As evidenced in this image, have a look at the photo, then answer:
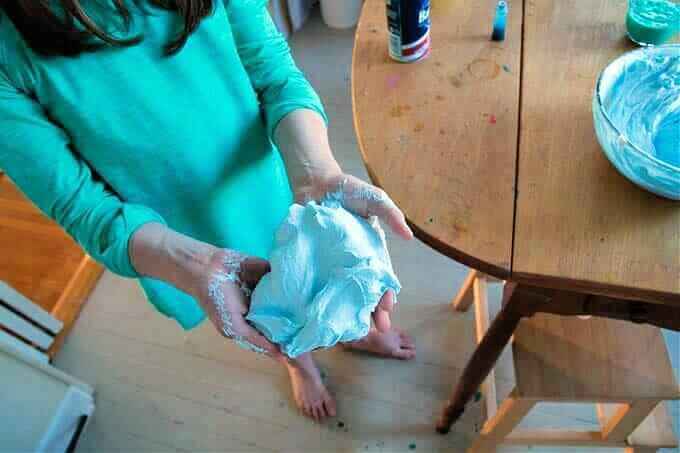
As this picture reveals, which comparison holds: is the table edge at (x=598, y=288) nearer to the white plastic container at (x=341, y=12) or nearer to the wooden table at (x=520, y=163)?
the wooden table at (x=520, y=163)

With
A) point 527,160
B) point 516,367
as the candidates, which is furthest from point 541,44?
point 516,367

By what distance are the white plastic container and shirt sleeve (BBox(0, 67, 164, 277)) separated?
152 cm

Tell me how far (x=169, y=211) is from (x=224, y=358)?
63 centimetres

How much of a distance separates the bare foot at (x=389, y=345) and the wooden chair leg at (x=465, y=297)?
0.49 feet

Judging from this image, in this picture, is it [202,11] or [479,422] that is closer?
[202,11]

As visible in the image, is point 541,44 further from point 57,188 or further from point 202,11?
point 57,188

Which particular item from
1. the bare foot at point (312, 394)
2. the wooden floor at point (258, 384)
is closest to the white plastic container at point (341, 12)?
the wooden floor at point (258, 384)

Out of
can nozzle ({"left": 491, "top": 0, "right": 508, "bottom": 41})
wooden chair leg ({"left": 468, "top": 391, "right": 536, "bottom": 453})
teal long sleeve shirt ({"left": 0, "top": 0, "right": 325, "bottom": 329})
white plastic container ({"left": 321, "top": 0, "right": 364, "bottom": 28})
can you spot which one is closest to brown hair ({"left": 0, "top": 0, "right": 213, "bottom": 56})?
teal long sleeve shirt ({"left": 0, "top": 0, "right": 325, "bottom": 329})

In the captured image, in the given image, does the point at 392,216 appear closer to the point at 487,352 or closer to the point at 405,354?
the point at 487,352

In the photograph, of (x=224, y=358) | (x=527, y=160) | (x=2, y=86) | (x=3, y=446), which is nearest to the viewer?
(x=2, y=86)

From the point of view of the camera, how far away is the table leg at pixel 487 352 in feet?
2.27

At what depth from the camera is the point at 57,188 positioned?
0.59 meters

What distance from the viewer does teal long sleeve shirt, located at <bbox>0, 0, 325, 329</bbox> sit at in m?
0.56

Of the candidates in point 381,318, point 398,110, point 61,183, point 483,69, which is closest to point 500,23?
point 483,69
